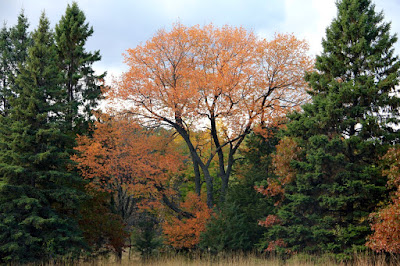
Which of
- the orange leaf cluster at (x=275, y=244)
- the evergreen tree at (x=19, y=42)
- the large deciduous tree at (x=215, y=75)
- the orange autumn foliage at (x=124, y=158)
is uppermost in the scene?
the evergreen tree at (x=19, y=42)

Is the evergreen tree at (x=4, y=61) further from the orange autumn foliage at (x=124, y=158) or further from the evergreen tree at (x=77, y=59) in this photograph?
the orange autumn foliage at (x=124, y=158)

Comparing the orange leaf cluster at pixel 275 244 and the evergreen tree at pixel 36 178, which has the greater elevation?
the evergreen tree at pixel 36 178

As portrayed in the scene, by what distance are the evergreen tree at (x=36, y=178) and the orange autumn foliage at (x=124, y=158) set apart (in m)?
3.10

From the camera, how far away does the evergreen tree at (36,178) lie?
53.6 feet

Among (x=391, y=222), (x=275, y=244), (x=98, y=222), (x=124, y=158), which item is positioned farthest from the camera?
(x=124, y=158)

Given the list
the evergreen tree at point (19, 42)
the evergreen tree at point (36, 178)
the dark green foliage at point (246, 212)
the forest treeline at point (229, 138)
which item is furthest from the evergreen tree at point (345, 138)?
the evergreen tree at point (19, 42)

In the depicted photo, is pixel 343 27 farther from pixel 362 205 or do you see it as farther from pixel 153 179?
pixel 153 179

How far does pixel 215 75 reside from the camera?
22922 millimetres

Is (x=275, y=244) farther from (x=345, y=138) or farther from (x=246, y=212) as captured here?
(x=345, y=138)

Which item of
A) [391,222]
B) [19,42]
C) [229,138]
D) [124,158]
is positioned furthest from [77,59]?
[391,222]

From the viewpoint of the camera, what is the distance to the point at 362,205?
55.1ft

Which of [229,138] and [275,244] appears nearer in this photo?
[275,244]

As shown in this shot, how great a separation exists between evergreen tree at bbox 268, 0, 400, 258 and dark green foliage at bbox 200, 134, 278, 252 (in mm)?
2285

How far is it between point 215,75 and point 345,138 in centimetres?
896
